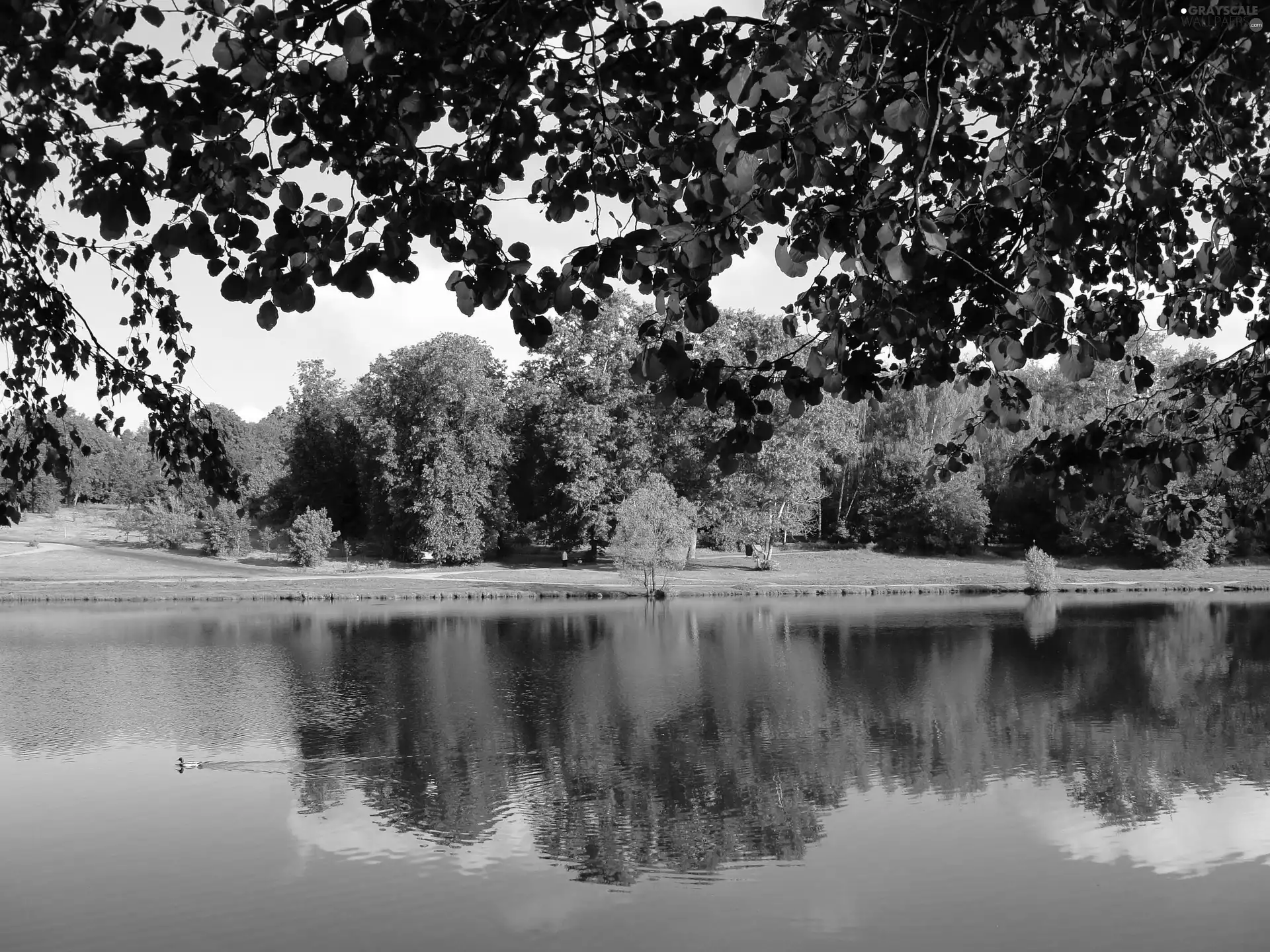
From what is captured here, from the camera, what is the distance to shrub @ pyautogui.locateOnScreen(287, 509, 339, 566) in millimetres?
47250

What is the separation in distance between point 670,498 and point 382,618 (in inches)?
521

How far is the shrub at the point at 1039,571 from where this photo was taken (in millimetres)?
43906

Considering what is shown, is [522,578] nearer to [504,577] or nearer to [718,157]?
[504,577]

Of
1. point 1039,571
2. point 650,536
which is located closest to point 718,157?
point 650,536

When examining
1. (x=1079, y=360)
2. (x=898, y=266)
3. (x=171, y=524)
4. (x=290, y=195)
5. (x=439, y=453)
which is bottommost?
(x=171, y=524)

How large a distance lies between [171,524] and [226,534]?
4.10 meters

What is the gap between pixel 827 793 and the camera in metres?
13.5

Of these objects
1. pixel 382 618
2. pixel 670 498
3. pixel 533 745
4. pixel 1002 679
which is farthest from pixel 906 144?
pixel 670 498

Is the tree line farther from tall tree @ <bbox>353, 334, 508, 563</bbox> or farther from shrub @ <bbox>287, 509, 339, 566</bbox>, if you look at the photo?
shrub @ <bbox>287, 509, 339, 566</bbox>

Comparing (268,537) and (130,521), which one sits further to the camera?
(130,521)

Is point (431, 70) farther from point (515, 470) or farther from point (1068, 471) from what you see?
point (515, 470)

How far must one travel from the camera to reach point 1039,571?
144 ft

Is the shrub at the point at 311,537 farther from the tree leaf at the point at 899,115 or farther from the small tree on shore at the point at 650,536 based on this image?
the tree leaf at the point at 899,115

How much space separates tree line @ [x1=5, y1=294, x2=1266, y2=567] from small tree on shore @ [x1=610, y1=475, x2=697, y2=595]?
2.53 m
